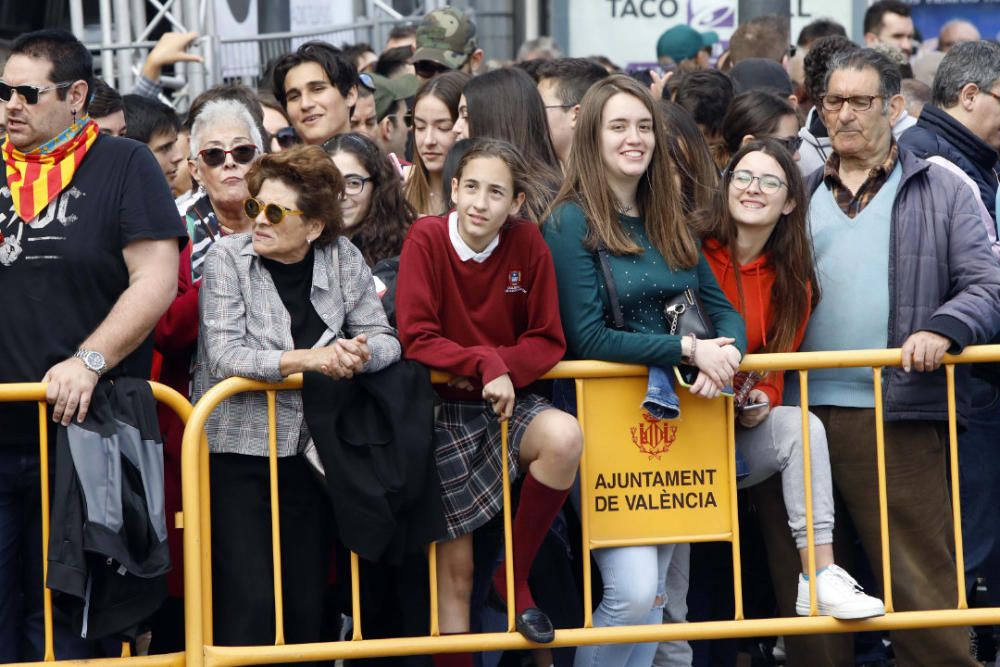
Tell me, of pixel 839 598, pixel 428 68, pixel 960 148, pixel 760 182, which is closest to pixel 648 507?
pixel 839 598

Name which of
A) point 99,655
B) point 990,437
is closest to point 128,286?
point 99,655

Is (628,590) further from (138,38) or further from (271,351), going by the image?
(138,38)

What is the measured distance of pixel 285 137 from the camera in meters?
6.83

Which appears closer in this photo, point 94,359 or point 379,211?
point 94,359

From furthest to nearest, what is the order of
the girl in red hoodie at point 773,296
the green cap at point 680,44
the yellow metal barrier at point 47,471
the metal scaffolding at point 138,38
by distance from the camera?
the green cap at point 680,44 → the metal scaffolding at point 138,38 → the girl in red hoodie at point 773,296 → the yellow metal barrier at point 47,471

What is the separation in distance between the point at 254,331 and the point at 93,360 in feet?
1.71

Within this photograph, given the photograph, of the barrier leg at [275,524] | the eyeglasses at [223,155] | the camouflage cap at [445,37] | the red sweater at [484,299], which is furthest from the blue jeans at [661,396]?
the camouflage cap at [445,37]

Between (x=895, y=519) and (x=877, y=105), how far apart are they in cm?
155

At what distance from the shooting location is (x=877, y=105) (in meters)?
5.71

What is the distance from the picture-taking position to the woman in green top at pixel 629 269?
5137 millimetres

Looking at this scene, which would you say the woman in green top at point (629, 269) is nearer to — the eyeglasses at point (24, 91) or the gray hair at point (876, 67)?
the gray hair at point (876, 67)

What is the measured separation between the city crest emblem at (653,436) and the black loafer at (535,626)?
2.21ft

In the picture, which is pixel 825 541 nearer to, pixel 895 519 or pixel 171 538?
pixel 895 519

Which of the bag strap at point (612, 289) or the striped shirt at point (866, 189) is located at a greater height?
the striped shirt at point (866, 189)
